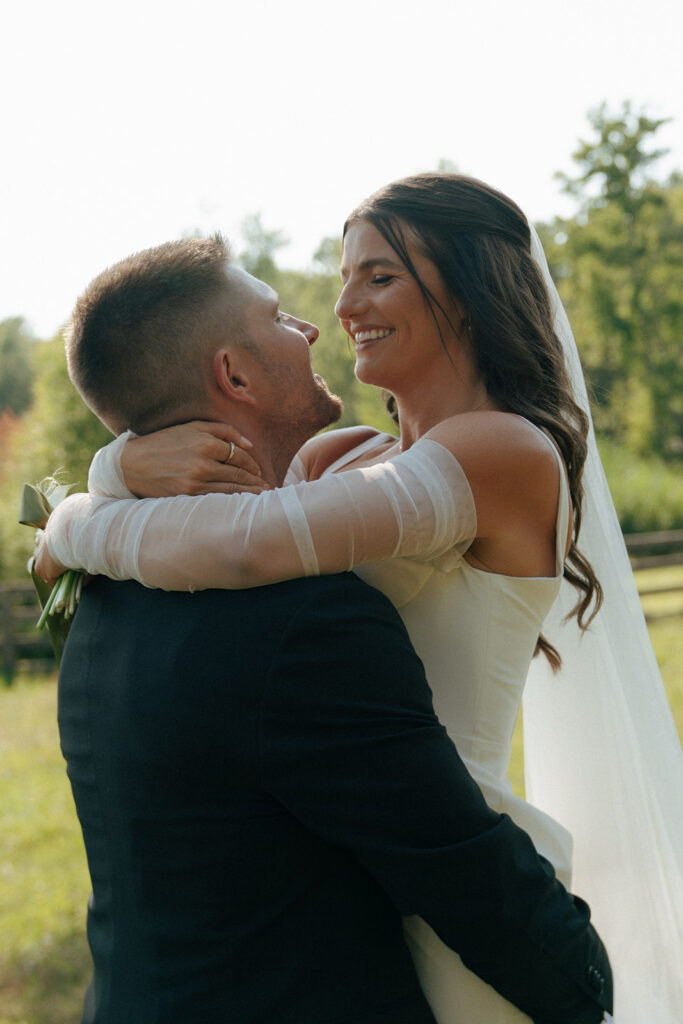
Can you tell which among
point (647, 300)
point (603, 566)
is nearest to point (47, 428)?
point (603, 566)

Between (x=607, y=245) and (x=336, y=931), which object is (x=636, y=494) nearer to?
(x=607, y=245)

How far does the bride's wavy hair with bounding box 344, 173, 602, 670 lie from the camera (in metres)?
2.47

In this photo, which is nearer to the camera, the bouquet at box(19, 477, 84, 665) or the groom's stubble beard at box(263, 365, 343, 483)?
the bouquet at box(19, 477, 84, 665)

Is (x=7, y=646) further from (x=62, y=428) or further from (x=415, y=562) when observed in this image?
(x=415, y=562)

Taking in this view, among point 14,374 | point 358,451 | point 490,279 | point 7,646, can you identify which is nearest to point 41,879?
point 358,451

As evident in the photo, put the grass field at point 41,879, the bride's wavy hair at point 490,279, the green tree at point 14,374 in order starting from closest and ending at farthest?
the bride's wavy hair at point 490,279 → the grass field at point 41,879 → the green tree at point 14,374

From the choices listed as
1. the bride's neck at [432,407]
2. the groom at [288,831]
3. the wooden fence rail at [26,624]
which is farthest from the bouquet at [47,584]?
the wooden fence rail at [26,624]

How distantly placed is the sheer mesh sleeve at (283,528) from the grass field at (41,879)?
14.3 ft

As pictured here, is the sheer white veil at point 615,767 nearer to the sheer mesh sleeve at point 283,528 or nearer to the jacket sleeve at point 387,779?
the sheer mesh sleeve at point 283,528

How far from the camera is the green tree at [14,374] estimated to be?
53.8 m

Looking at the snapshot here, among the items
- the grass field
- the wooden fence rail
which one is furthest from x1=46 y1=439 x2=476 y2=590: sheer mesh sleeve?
the wooden fence rail

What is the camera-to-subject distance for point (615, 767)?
9.47 feet

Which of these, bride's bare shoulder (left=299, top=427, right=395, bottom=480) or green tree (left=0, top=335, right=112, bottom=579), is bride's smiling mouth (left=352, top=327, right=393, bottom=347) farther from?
green tree (left=0, top=335, right=112, bottom=579)

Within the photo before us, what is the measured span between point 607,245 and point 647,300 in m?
2.40
